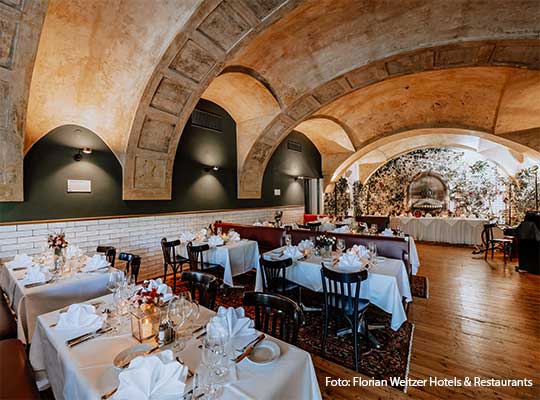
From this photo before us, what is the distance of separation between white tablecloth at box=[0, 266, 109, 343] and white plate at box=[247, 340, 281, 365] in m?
2.22

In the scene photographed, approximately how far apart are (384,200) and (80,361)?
499 inches

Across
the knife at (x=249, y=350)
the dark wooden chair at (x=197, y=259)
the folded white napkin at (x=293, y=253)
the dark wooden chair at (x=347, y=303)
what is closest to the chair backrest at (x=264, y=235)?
the dark wooden chair at (x=197, y=259)

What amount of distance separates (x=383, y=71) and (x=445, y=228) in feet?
19.7

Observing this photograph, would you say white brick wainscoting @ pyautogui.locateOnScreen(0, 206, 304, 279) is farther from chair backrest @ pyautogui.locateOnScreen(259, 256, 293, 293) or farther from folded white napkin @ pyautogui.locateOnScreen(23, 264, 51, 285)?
chair backrest @ pyautogui.locateOnScreen(259, 256, 293, 293)

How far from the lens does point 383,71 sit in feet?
18.7

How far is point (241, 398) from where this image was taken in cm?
95

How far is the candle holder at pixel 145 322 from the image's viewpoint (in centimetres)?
143

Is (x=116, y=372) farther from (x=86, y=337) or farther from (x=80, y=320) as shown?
(x=80, y=320)

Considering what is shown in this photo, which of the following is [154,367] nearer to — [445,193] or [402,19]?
[402,19]

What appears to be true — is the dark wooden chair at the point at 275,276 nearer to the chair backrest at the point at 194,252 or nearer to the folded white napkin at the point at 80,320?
the chair backrest at the point at 194,252

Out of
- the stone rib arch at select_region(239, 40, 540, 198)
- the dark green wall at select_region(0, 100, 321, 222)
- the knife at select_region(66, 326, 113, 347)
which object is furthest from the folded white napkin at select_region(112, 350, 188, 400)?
the stone rib arch at select_region(239, 40, 540, 198)

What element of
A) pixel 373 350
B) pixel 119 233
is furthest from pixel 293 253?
pixel 119 233

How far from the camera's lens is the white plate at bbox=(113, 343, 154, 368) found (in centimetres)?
117

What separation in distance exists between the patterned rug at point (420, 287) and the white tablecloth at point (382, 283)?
4.80 feet
